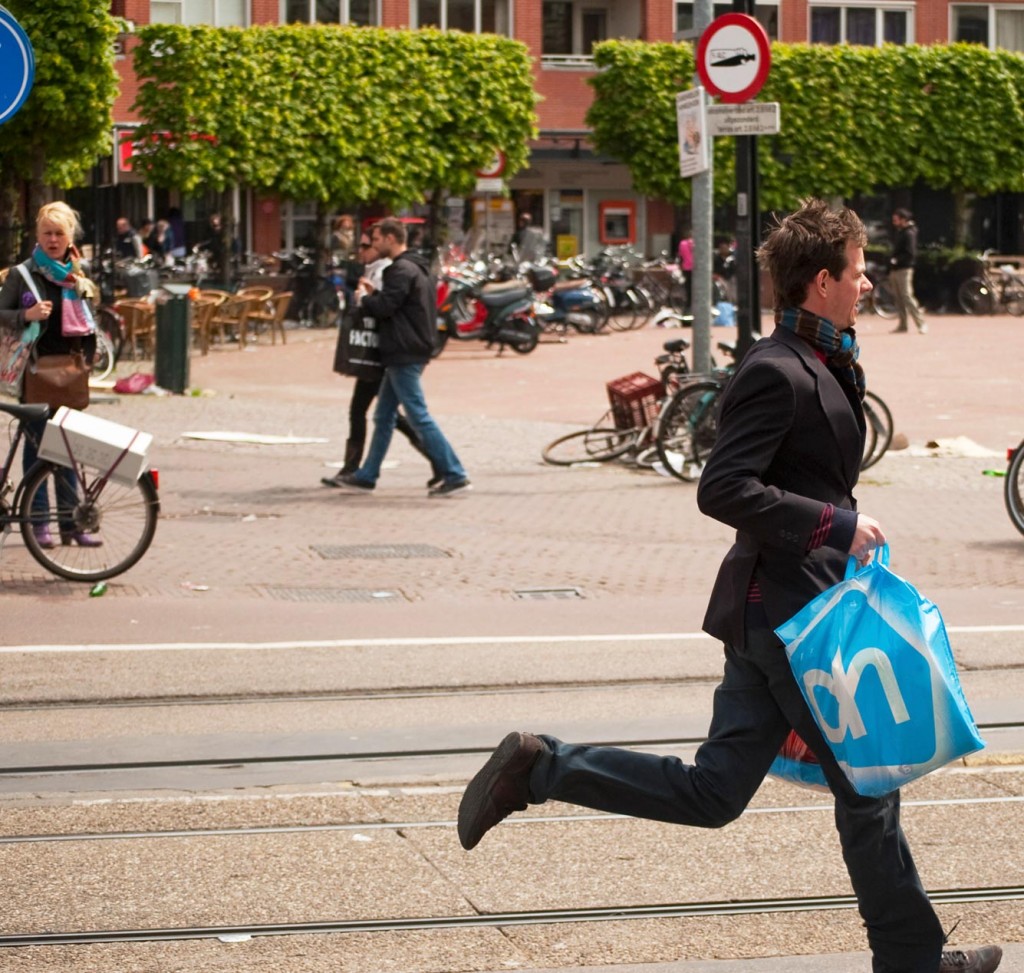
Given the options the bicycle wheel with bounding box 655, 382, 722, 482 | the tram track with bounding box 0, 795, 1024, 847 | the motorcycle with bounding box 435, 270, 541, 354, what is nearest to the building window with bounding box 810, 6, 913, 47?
the motorcycle with bounding box 435, 270, 541, 354

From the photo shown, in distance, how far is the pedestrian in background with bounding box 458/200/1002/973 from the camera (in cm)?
377

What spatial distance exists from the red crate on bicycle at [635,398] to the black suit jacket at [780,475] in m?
10.5

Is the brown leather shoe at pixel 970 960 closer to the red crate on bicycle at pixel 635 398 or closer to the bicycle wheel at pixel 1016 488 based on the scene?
the bicycle wheel at pixel 1016 488

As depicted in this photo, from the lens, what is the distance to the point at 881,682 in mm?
3652

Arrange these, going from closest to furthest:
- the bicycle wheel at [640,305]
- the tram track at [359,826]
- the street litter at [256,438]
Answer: the tram track at [359,826]
the street litter at [256,438]
the bicycle wheel at [640,305]

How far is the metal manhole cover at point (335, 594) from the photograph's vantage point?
940 centimetres

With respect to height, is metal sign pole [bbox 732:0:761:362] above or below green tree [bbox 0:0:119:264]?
below

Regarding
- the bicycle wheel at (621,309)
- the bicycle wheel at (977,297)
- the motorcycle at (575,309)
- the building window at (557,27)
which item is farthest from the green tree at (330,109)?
the building window at (557,27)

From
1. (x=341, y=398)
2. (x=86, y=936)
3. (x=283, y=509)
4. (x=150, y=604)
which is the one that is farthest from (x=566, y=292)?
(x=86, y=936)

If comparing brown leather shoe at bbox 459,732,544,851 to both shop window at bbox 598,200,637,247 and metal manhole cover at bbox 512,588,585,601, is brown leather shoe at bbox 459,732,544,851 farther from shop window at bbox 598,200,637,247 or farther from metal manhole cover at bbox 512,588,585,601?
shop window at bbox 598,200,637,247

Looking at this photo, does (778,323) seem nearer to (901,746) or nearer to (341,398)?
(901,746)

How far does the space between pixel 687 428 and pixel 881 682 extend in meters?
10.2

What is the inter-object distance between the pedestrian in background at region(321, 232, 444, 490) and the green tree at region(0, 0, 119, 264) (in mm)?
7698

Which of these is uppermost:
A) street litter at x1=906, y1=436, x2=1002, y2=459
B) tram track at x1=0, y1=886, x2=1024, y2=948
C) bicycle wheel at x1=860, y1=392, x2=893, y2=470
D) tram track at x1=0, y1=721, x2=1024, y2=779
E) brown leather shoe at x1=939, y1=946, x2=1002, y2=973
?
bicycle wheel at x1=860, y1=392, x2=893, y2=470
